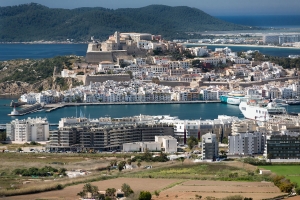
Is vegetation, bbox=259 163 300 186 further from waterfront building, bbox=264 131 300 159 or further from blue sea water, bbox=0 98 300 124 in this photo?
blue sea water, bbox=0 98 300 124

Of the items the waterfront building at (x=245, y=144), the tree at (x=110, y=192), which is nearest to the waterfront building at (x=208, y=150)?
the waterfront building at (x=245, y=144)

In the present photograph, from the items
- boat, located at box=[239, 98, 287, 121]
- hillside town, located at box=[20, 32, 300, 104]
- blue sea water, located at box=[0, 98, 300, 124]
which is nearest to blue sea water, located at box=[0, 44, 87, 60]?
hillside town, located at box=[20, 32, 300, 104]

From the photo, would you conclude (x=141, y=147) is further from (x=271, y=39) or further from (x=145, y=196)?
(x=271, y=39)

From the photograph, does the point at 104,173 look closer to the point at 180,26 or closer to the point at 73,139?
the point at 73,139

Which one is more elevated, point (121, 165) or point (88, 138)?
point (88, 138)

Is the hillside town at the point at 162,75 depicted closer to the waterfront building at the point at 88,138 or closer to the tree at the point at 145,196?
the waterfront building at the point at 88,138

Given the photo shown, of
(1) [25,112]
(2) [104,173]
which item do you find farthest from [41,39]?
(2) [104,173]

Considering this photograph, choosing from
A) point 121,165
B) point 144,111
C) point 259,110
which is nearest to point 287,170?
point 121,165
